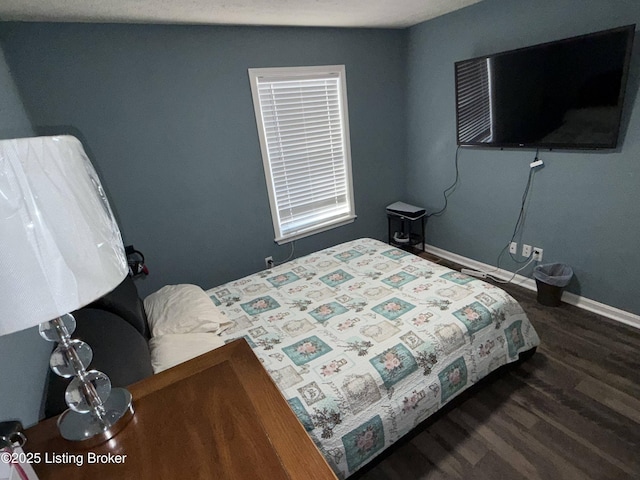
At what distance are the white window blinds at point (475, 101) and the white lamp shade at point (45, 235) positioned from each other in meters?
2.97

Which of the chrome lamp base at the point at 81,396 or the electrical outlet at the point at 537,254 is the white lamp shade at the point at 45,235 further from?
the electrical outlet at the point at 537,254

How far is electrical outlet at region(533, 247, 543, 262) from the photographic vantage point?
269cm

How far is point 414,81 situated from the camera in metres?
3.35

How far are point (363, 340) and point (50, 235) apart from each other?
4.58ft

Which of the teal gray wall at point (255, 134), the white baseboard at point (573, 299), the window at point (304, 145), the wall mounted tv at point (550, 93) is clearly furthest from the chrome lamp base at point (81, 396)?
the white baseboard at point (573, 299)

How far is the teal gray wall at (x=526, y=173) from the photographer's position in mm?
2131

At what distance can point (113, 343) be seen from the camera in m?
1.27

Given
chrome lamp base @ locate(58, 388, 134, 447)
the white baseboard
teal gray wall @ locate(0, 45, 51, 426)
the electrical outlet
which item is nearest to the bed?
teal gray wall @ locate(0, 45, 51, 426)

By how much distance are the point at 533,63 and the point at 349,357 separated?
247 centimetres

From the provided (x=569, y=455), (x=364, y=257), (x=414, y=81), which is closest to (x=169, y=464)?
(x=569, y=455)

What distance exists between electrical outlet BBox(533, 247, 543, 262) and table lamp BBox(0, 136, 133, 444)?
3045 mm

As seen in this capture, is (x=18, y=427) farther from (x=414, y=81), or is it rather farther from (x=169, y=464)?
(x=414, y=81)

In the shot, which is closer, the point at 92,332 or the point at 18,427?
the point at 18,427

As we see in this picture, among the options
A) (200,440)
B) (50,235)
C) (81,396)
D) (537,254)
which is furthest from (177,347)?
(537,254)
